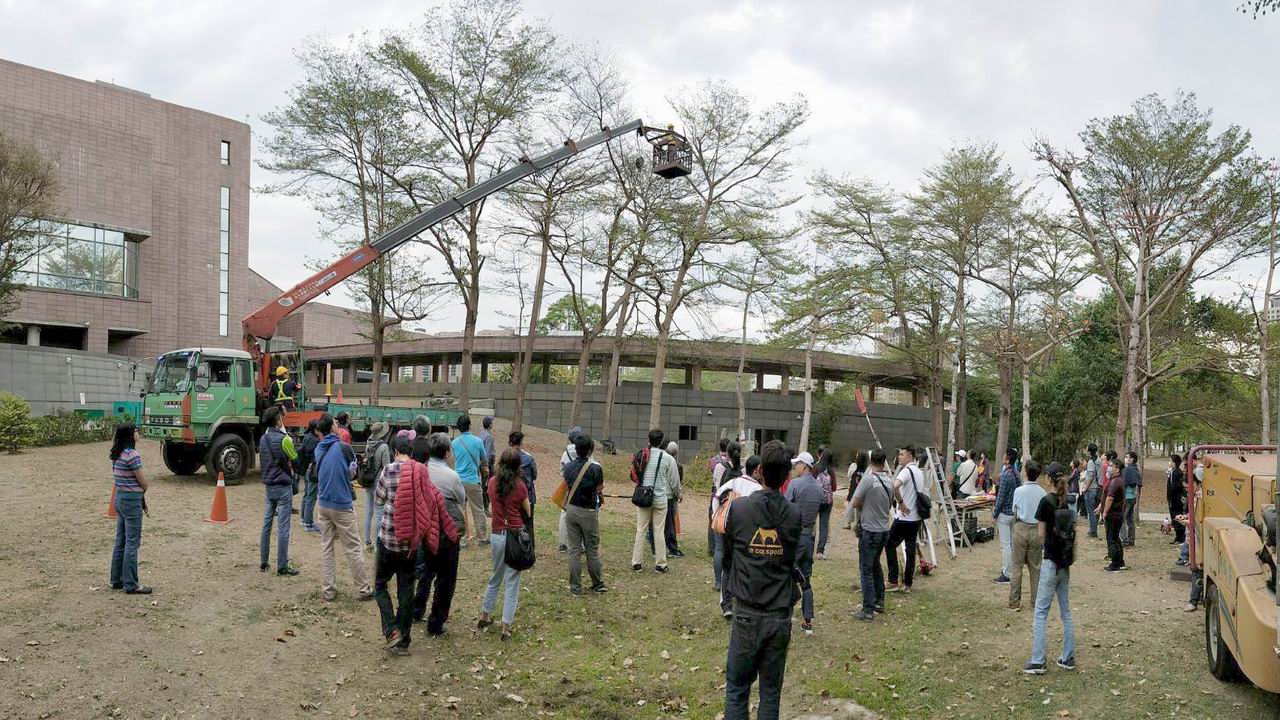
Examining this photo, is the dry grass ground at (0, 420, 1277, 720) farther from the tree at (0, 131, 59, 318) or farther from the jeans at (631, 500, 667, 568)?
the tree at (0, 131, 59, 318)

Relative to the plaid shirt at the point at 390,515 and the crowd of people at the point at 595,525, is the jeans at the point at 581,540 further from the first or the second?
the plaid shirt at the point at 390,515

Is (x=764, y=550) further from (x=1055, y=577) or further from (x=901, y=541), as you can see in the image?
(x=901, y=541)

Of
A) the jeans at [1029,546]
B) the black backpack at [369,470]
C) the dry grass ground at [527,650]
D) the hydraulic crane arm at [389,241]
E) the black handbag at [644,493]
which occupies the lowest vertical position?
the dry grass ground at [527,650]

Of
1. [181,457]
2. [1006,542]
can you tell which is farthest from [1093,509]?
[181,457]

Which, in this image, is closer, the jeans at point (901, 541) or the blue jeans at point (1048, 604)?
the blue jeans at point (1048, 604)

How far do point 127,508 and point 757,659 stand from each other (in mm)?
6327

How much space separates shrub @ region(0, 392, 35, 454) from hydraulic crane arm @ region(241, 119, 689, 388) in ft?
26.6

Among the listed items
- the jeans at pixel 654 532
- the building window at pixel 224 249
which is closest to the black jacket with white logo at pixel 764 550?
the jeans at pixel 654 532

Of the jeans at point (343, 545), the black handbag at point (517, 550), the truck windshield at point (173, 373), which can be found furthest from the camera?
the truck windshield at point (173, 373)

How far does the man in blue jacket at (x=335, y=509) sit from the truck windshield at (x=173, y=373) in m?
9.50

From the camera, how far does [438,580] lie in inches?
286

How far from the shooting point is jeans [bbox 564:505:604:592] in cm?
893

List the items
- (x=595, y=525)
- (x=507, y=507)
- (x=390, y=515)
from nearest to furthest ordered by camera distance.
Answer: (x=390, y=515), (x=507, y=507), (x=595, y=525)

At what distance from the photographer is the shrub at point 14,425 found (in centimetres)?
2077
